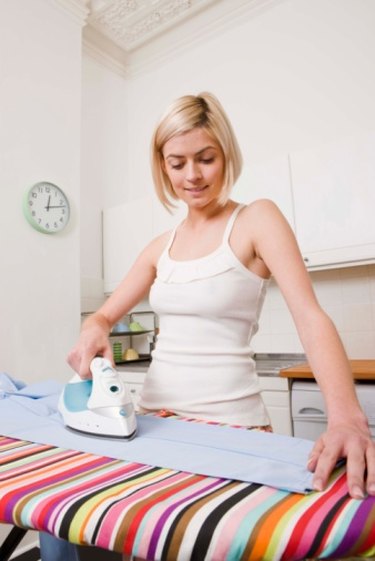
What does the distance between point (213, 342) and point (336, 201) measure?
4.81 feet

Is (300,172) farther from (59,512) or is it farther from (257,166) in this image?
(59,512)

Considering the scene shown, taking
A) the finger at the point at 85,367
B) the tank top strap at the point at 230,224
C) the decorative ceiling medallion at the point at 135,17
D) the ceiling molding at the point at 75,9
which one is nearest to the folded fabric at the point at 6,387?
the finger at the point at 85,367

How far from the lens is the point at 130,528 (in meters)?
0.36

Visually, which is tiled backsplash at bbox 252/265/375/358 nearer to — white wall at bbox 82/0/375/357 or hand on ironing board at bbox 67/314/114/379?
white wall at bbox 82/0/375/357

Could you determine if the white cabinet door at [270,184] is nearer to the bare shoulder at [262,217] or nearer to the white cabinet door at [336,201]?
the white cabinet door at [336,201]

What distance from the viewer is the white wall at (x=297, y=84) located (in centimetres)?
229

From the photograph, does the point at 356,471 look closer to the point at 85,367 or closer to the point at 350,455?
the point at 350,455

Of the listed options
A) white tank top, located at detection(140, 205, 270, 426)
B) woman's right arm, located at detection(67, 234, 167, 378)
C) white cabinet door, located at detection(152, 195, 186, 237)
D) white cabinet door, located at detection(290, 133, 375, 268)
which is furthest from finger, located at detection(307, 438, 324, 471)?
white cabinet door, located at detection(152, 195, 186, 237)

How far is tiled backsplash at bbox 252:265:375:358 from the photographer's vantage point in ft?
7.20

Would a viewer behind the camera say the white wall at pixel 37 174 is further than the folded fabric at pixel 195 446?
Yes

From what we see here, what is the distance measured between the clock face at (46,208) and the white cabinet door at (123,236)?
21.7 inches

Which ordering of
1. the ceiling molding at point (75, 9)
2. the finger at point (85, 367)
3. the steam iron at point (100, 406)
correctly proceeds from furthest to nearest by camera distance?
the ceiling molding at point (75, 9) < the finger at point (85, 367) < the steam iron at point (100, 406)

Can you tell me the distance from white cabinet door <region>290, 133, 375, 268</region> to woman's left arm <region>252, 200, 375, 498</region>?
4.27 feet

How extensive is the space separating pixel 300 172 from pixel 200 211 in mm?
1358
